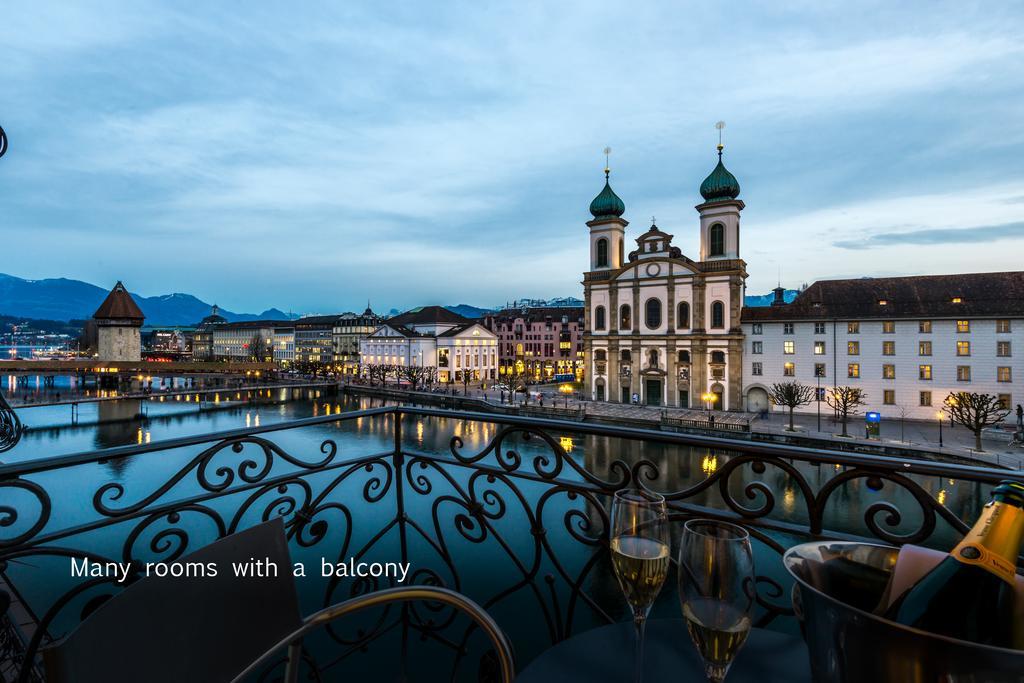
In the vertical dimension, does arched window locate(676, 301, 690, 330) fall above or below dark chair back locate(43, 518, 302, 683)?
above

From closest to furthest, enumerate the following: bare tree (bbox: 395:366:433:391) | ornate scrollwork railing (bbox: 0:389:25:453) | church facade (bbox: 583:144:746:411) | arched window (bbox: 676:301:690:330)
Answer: ornate scrollwork railing (bbox: 0:389:25:453)
church facade (bbox: 583:144:746:411)
arched window (bbox: 676:301:690:330)
bare tree (bbox: 395:366:433:391)

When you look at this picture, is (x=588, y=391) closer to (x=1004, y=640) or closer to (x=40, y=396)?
(x=1004, y=640)

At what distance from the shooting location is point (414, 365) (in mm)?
70812

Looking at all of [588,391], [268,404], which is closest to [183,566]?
[588,391]

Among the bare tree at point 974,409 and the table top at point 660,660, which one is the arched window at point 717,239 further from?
the table top at point 660,660

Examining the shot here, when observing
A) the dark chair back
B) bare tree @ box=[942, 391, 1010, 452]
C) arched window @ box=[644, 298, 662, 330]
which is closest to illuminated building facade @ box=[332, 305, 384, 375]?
arched window @ box=[644, 298, 662, 330]

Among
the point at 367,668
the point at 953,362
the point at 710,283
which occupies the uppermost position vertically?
the point at 710,283

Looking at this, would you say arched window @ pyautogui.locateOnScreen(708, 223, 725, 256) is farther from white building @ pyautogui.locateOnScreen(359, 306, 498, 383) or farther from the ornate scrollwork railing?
the ornate scrollwork railing

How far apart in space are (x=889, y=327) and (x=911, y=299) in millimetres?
2370

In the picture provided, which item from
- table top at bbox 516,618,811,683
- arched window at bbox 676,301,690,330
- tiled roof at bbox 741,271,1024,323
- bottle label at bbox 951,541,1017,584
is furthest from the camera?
arched window at bbox 676,301,690,330

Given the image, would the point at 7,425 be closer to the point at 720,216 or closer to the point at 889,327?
the point at 889,327

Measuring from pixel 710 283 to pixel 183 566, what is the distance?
40.7m

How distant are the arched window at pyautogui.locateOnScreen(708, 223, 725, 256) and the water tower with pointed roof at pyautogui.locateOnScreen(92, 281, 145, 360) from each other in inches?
2445

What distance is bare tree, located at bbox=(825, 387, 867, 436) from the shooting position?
104 feet
